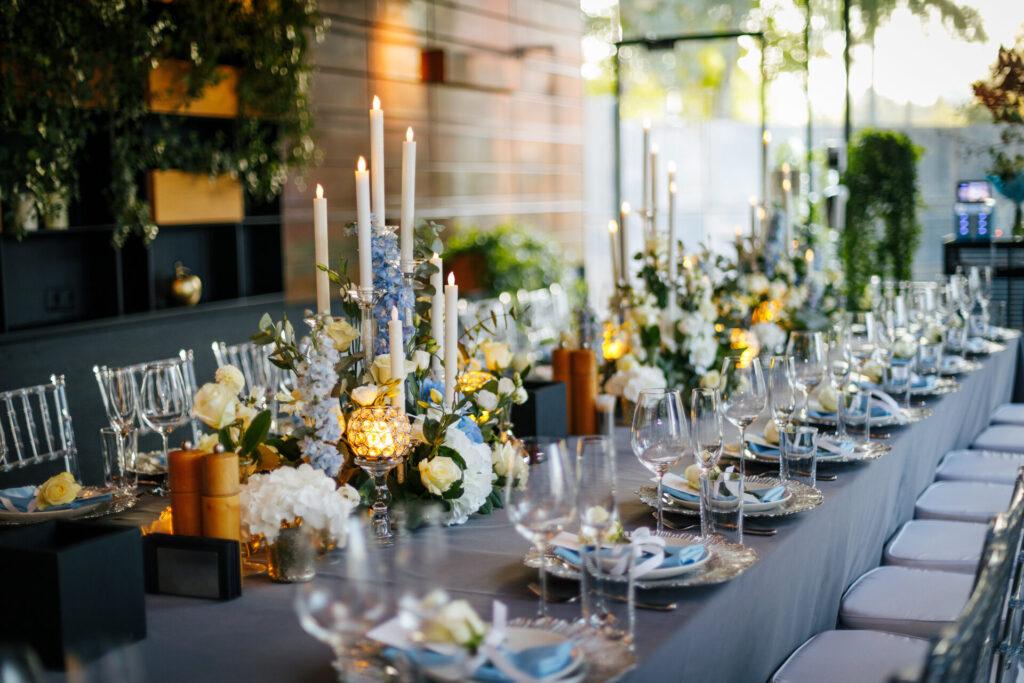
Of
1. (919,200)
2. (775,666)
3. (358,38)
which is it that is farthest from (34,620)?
(919,200)

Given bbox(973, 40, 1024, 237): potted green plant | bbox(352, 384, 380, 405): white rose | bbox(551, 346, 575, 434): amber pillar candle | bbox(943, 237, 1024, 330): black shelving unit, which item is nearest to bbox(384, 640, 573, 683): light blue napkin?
bbox(352, 384, 380, 405): white rose

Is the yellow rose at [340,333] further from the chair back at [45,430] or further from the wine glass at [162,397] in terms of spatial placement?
the chair back at [45,430]

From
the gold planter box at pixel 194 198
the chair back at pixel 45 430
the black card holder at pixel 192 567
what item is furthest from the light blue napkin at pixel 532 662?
the gold planter box at pixel 194 198

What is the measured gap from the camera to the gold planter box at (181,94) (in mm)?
5883

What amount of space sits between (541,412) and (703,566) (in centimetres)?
117

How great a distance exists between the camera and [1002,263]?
8.52m

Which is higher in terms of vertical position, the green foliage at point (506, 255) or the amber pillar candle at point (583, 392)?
the green foliage at point (506, 255)

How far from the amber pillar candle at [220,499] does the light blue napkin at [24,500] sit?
20.0 inches

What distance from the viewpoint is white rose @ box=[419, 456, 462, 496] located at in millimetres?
2184

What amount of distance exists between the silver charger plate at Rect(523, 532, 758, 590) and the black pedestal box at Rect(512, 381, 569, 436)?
97 centimetres

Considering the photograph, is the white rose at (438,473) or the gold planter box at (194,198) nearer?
the white rose at (438,473)

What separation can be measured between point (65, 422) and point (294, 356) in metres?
1.35

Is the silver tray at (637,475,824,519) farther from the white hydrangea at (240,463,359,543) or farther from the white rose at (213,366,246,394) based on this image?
the white rose at (213,366,246,394)

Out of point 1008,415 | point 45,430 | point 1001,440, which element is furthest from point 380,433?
point 1008,415
